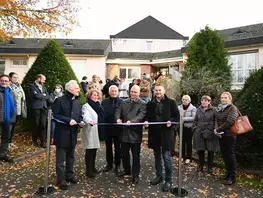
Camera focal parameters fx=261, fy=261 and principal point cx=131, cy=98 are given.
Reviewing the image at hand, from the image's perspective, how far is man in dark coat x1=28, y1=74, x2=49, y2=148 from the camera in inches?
295

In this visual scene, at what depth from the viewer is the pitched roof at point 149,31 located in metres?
33.9

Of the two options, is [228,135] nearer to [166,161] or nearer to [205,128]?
[205,128]

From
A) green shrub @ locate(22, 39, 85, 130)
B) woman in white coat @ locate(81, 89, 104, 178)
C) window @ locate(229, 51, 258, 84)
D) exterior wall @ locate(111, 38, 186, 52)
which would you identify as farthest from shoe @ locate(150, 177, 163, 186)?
exterior wall @ locate(111, 38, 186, 52)

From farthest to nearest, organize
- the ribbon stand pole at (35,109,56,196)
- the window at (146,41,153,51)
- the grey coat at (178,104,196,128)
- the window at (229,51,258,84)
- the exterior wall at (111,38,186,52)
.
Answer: the window at (146,41,153,51) < the exterior wall at (111,38,186,52) < the window at (229,51,258,84) < the grey coat at (178,104,196,128) < the ribbon stand pole at (35,109,56,196)

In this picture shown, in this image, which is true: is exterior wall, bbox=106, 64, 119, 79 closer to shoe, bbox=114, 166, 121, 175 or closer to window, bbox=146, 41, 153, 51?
window, bbox=146, 41, 153, 51

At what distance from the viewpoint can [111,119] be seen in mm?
5961

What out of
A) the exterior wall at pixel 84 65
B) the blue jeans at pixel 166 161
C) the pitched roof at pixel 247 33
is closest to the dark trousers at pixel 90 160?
the blue jeans at pixel 166 161

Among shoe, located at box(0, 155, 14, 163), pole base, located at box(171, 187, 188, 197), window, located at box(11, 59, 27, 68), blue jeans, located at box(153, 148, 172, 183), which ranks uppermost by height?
window, located at box(11, 59, 27, 68)

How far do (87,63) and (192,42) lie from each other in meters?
10.6

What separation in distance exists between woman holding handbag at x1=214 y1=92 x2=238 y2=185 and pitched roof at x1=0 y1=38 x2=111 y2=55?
58.4 feet

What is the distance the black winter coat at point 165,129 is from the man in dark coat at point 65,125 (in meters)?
1.49

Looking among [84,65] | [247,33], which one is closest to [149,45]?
[84,65]

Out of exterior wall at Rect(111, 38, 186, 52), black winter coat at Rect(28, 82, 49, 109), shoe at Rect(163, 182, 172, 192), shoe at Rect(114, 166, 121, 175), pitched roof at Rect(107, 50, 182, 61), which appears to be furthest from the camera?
exterior wall at Rect(111, 38, 186, 52)

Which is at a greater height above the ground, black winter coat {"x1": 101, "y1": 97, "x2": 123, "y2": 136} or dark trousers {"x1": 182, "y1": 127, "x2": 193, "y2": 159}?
black winter coat {"x1": 101, "y1": 97, "x2": 123, "y2": 136}
